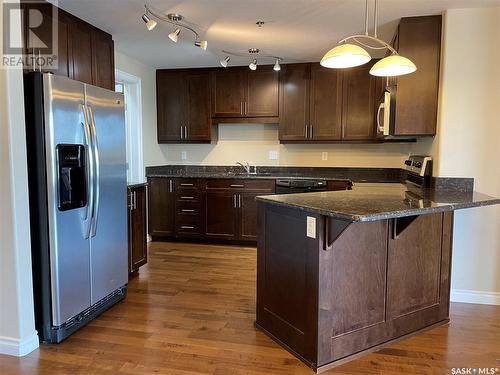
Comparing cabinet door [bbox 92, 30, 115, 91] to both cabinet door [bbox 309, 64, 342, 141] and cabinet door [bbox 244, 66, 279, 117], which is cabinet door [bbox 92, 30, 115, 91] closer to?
cabinet door [bbox 244, 66, 279, 117]

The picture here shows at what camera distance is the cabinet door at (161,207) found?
5.09 meters

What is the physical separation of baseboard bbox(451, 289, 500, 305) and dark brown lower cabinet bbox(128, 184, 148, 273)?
9.33 ft

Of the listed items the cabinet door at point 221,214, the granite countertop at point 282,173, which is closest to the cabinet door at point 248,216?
the cabinet door at point 221,214

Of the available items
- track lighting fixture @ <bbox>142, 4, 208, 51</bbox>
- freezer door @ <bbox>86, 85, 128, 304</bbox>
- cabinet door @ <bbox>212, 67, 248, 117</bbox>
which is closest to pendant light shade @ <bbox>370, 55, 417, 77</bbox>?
track lighting fixture @ <bbox>142, 4, 208, 51</bbox>

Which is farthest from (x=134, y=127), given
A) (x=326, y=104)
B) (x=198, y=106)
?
(x=326, y=104)

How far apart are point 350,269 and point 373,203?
16.2 inches

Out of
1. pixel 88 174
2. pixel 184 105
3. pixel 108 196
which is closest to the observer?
pixel 88 174

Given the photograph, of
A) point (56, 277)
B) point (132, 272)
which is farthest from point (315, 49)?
point (56, 277)

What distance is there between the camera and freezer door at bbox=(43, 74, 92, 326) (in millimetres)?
2340

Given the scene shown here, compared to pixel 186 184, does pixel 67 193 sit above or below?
above

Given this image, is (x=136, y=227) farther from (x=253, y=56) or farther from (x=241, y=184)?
(x=253, y=56)

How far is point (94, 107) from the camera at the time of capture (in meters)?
2.68

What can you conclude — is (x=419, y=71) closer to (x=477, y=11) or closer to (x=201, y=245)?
(x=477, y=11)

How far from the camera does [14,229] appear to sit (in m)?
2.25
